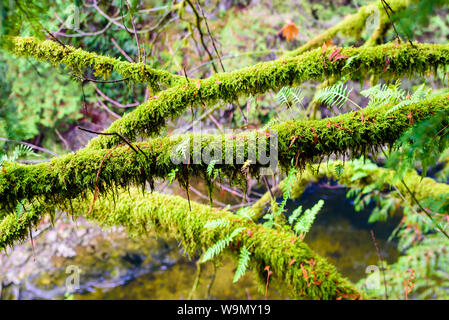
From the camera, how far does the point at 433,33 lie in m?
7.73

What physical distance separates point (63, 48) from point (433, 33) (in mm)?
8876

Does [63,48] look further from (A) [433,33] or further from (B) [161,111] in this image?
(A) [433,33]

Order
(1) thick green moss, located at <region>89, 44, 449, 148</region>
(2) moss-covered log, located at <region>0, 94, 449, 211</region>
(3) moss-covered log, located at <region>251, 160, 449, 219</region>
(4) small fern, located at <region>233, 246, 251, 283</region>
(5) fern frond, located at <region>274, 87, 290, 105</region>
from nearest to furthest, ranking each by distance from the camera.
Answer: (2) moss-covered log, located at <region>0, 94, 449, 211</region> < (1) thick green moss, located at <region>89, 44, 449, 148</region> < (5) fern frond, located at <region>274, 87, 290, 105</region> < (4) small fern, located at <region>233, 246, 251, 283</region> < (3) moss-covered log, located at <region>251, 160, 449, 219</region>

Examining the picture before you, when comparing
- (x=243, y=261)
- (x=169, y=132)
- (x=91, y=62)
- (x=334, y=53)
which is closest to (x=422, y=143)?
(x=334, y=53)

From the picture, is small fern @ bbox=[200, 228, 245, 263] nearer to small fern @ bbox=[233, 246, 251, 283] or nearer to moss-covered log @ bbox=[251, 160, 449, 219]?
small fern @ bbox=[233, 246, 251, 283]

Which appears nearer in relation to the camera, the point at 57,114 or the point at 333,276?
the point at 333,276

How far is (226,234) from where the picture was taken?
2.47m

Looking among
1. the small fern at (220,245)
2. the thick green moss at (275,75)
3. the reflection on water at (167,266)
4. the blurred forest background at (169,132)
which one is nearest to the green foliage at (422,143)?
the thick green moss at (275,75)

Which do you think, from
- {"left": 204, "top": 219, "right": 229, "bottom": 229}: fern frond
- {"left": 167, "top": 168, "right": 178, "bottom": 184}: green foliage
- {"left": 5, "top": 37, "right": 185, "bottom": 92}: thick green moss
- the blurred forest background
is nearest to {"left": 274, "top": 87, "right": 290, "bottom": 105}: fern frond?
{"left": 5, "top": 37, "right": 185, "bottom": 92}: thick green moss

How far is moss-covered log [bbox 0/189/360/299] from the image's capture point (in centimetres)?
229

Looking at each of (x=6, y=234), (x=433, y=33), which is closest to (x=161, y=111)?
(x=6, y=234)

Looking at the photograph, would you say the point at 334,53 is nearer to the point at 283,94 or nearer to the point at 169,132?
the point at 283,94

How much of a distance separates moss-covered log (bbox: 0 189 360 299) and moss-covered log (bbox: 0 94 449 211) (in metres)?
0.38

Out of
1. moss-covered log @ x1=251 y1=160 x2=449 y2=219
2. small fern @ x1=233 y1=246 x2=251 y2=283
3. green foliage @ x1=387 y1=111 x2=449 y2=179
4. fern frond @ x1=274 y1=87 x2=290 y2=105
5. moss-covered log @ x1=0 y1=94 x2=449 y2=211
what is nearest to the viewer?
green foliage @ x1=387 y1=111 x2=449 y2=179
